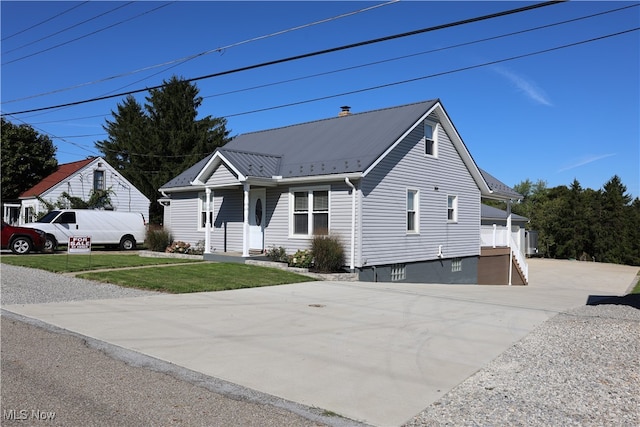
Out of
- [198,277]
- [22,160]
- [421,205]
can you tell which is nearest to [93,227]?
[198,277]

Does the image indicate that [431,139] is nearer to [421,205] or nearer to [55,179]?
[421,205]

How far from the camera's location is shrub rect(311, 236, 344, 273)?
16438mm

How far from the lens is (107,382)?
5559 mm

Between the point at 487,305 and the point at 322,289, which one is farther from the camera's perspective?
the point at 322,289

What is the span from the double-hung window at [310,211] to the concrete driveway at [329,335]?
182 inches

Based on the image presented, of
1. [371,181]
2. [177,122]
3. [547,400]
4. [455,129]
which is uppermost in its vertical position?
[177,122]

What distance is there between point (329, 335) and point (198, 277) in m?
7.37

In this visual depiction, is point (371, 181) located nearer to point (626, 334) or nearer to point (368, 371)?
point (626, 334)

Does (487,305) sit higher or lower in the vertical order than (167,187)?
lower

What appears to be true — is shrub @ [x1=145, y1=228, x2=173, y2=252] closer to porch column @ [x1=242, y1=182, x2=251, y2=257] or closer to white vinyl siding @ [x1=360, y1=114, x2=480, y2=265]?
porch column @ [x1=242, y1=182, x2=251, y2=257]

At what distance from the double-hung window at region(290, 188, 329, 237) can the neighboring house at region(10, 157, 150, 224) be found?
22736mm

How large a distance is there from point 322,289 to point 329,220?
168 inches

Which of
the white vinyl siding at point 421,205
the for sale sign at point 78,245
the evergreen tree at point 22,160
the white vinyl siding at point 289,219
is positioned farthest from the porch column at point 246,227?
the evergreen tree at point 22,160

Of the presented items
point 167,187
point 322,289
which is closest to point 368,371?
point 322,289
